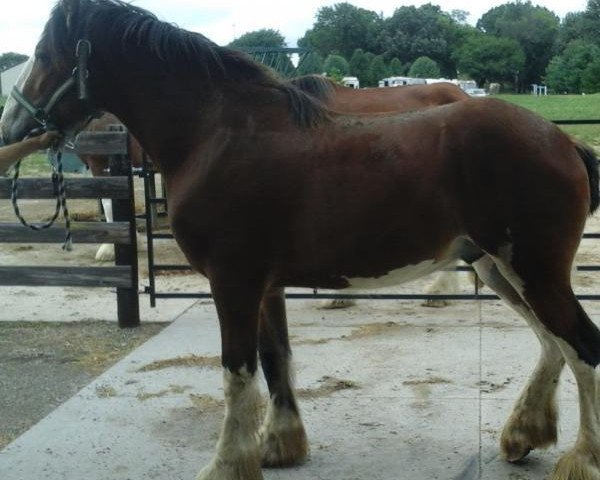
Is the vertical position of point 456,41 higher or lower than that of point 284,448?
higher

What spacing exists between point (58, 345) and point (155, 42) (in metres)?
3.23

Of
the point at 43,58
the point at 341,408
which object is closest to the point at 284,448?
the point at 341,408

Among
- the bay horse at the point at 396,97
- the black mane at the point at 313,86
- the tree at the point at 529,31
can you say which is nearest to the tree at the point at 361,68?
the tree at the point at 529,31

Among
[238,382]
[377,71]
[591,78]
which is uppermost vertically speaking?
[377,71]

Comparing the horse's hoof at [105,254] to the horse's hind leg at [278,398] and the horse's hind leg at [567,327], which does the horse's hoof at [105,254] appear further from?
the horse's hind leg at [567,327]

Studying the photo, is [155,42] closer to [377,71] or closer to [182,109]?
[182,109]

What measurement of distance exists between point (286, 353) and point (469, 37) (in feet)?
302

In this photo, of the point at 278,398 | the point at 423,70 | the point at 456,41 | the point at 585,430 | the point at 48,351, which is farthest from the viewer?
the point at 456,41

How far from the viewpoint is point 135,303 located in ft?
21.2

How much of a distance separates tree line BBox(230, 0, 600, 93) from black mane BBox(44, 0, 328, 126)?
70.4 m

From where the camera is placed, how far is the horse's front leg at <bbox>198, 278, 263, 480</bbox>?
3406 millimetres

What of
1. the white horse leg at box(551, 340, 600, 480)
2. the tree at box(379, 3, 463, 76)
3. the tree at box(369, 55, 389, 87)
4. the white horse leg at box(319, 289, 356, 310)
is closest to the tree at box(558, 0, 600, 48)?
the tree at box(379, 3, 463, 76)

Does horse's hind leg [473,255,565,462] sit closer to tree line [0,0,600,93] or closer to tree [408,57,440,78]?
tree line [0,0,600,93]

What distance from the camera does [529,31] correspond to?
296ft
